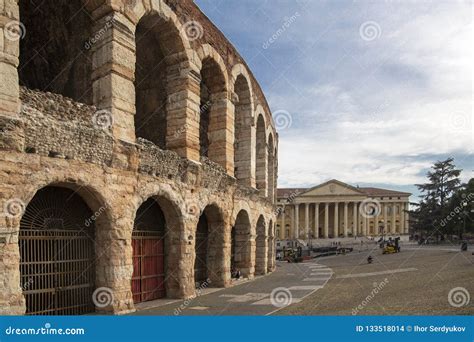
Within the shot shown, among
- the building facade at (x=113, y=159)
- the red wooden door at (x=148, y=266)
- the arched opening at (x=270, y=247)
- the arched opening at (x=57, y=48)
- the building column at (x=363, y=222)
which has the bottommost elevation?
the building column at (x=363, y=222)

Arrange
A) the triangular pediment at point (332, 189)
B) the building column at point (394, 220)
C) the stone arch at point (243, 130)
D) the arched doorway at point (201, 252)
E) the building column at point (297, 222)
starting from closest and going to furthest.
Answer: the arched doorway at point (201, 252) < the stone arch at point (243, 130) < the building column at point (297, 222) < the triangular pediment at point (332, 189) < the building column at point (394, 220)

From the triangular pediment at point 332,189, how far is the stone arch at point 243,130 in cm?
6267

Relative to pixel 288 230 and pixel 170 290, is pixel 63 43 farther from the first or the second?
pixel 288 230

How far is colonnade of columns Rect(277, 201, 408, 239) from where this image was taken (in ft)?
255

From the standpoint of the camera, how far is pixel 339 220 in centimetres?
7925

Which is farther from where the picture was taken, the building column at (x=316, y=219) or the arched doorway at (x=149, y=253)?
the building column at (x=316, y=219)

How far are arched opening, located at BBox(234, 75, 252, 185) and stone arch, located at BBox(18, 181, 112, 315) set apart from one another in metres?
9.40

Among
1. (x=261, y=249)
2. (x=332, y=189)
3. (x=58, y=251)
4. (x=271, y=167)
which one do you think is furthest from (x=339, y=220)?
(x=58, y=251)

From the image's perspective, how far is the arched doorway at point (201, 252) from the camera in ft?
46.8

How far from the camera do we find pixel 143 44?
43.2ft

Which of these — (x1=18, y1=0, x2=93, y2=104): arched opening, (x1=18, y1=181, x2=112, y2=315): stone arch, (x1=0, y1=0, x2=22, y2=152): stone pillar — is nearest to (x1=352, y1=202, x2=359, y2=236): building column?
(x1=18, y1=0, x2=93, y2=104): arched opening

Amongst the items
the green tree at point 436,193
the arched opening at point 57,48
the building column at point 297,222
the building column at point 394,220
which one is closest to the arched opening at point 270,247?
the arched opening at point 57,48

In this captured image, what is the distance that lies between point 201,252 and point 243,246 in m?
3.06

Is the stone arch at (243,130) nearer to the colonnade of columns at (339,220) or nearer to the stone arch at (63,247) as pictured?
the stone arch at (63,247)
